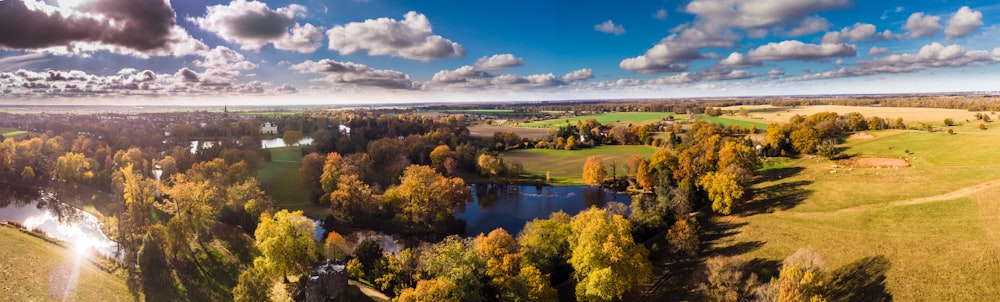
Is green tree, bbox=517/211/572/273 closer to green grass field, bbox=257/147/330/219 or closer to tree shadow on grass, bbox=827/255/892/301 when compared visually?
tree shadow on grass, bbox=827/255/892/301

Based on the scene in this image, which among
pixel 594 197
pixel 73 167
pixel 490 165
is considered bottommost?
pixel 594 197

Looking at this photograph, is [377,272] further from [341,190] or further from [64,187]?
[64,187]

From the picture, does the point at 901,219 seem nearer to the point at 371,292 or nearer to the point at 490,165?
the point at 371,292

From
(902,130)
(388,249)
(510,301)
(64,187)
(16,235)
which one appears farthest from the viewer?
(902,130)

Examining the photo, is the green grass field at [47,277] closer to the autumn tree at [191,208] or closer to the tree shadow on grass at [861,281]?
the autumn tree at [191,208]

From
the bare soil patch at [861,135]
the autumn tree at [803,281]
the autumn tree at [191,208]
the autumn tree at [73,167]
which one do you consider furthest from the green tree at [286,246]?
the bare soil patch at [861,135]

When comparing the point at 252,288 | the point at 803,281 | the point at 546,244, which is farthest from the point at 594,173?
the point at 252,288

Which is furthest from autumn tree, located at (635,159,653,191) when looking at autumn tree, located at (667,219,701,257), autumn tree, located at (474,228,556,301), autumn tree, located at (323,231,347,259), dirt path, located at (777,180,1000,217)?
autumn tree, located at (323,231,347,259)

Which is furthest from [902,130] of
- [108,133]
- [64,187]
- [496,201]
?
[108,133]
